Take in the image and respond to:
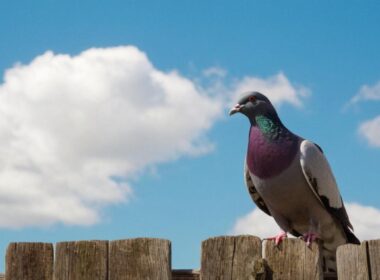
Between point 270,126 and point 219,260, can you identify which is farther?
point 270,126

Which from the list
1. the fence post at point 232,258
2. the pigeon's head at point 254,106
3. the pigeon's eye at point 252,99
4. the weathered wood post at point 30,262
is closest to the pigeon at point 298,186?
the pigeon's head at point 254,106

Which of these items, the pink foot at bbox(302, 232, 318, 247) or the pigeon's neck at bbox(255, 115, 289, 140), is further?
the pigeon's neck at bbox(255, 115, 289, 140)

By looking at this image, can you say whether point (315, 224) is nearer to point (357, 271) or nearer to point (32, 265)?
point (357, 271)

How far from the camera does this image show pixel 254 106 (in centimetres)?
675

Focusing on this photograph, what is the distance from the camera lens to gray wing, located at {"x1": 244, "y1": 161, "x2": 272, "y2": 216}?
677 centimetres

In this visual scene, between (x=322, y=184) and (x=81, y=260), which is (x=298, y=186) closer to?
(x=322, y=184)

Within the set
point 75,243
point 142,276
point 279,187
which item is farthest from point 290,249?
point 279,187

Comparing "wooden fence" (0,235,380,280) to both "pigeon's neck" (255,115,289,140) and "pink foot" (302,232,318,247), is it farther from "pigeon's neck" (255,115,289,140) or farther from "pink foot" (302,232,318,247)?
"pigeon's neck" (255,115,289,140)

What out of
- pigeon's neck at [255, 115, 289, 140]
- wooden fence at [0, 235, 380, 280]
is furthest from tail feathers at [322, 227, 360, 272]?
wooden fence at [0, 235, 380, 280]

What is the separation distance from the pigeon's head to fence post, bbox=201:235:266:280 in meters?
3.24

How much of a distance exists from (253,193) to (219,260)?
3.33 metres

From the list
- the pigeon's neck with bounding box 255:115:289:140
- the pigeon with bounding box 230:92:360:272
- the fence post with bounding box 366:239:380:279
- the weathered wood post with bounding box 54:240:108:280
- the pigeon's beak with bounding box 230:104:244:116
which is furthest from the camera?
the pigeon's beak with bounding box 230:104:244:116

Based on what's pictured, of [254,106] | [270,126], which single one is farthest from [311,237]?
[254,106]

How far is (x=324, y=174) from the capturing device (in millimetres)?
6414
